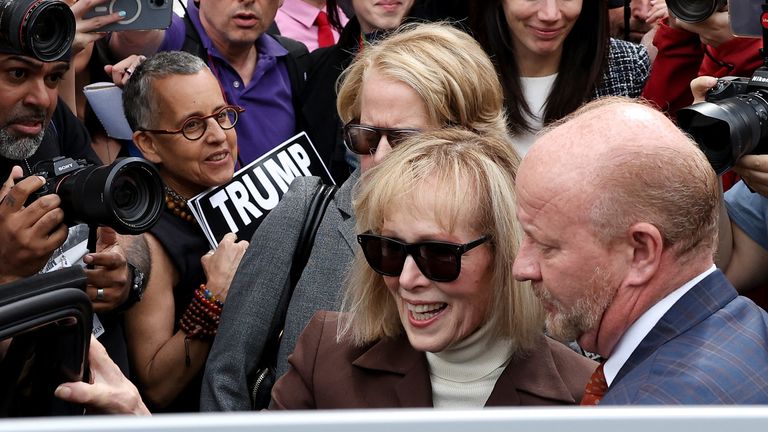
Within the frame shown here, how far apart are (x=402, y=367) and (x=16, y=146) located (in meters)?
1.43

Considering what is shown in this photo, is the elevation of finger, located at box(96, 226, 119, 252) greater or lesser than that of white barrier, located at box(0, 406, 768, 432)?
lesser

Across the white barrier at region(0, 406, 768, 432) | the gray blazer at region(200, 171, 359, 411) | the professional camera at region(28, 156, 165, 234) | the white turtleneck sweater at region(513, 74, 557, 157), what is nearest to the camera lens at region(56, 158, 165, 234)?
the professional camera at region(28, 156, 165, 234)

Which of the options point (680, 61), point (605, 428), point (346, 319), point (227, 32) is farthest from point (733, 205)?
point (605, 428)

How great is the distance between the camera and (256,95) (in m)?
4.30

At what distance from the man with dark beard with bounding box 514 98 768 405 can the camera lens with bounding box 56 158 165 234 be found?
1250 millimetres

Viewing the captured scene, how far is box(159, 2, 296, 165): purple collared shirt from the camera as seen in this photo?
4.20m

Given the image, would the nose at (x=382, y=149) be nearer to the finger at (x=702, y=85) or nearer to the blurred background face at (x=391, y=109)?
the blurred background face at (x=391, y=109)

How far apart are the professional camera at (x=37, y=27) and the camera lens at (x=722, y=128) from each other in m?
1.67

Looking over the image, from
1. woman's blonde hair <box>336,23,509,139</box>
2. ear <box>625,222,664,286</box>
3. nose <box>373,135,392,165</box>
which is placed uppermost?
ear <box>625,222,664,286</box>

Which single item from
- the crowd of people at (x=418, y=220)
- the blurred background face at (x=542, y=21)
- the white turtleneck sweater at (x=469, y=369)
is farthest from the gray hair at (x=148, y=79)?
the white turtleneck sweater at (x=469, y=369)

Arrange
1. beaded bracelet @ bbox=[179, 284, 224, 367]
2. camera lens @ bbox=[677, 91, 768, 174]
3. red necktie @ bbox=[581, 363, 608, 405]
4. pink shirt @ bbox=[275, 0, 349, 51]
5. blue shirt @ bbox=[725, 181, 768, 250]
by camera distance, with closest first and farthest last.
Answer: red necktie @ bbox=[581, 363, 608, 405] → camera lens @ bbox=[677, 91, 768, 174] → blue shirt @ bbox=[725, 181, 768, 250] → beaded bracelet @ bbox=[179, 284, 224, 367] → pink shirt @ bbox=[275, 0, 349, 51]

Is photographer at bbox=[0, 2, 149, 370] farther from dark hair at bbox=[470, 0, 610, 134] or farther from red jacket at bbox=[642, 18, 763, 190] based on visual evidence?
red jacket at bbox=[642, 18, 763, 190]

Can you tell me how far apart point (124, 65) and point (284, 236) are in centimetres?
121

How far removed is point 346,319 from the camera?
8.52 feet
